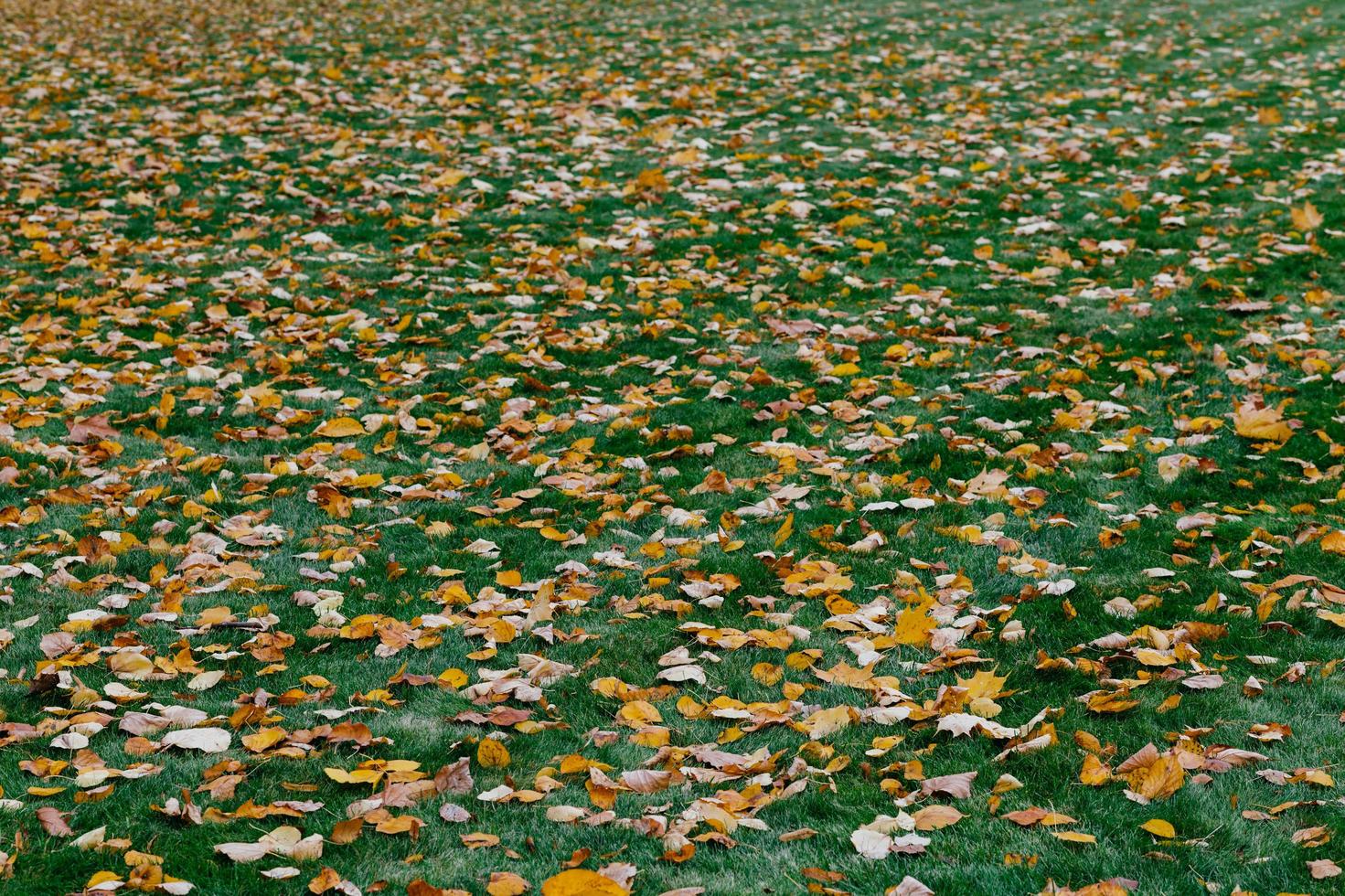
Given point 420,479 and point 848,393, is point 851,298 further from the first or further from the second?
point 420,479

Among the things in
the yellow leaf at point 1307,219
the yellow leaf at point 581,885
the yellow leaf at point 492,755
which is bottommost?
the yellow leaf at point 1307,219

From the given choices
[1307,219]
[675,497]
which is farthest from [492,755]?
[1307,219]

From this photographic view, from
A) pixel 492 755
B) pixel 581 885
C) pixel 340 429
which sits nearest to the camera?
pixel 581 885

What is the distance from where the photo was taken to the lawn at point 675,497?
3.12 metres

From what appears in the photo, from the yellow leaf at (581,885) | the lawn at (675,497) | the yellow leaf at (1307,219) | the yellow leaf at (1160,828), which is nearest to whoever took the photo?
the yellow leaf at (581,885)

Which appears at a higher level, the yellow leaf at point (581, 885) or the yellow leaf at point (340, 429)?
the yellow leaf at point (581, 885)

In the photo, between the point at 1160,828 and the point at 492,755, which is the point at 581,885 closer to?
the point at 492,755

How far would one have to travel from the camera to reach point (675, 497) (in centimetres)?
509

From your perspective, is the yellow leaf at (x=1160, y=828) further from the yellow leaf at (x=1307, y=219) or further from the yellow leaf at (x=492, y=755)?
the yellow leaf at (x=1307, y=219)

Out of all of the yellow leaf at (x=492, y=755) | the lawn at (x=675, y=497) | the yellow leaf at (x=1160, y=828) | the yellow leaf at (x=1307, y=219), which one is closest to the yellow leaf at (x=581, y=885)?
the lawn at (x=675, y=497)

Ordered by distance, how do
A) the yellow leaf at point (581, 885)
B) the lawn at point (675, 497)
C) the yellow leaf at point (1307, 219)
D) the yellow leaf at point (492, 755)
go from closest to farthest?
the yellow leaf at point (581, 885), the lawn at point (675, 497), the yellow leaf at point (492, 755), the yellow leaf at point (1307, 219)

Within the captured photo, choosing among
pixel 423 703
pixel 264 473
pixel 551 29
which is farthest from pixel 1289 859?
pixel 551 29

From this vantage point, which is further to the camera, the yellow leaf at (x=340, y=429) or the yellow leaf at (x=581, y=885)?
the yellow leaf at (x=340, y=429)

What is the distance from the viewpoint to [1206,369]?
6.07 m
